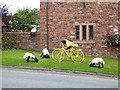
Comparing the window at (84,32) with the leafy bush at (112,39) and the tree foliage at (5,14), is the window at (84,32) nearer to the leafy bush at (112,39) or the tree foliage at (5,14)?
the leafy bush at (112,39)

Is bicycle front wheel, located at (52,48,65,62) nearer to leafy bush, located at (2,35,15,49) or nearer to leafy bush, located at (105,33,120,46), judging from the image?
leafy bush, located at (105,33,120,46)

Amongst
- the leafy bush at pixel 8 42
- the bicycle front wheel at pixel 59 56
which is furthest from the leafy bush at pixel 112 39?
the leafy bush at pixel 8 42

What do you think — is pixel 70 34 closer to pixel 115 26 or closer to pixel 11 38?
pixel 115 26

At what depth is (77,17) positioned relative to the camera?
17.2 meters

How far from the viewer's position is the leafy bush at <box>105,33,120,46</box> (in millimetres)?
16266

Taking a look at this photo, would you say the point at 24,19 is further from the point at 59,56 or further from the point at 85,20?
the point at 59,56

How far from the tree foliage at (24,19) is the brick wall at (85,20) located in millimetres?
14352

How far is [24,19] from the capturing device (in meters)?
34.5

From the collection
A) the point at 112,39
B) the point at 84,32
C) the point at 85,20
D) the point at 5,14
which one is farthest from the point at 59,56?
the point at 5,14

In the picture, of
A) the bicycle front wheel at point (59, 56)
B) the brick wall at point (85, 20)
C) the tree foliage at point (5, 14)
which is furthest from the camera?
the tree foliage at point (5, 14)

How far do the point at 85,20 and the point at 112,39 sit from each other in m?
2.84

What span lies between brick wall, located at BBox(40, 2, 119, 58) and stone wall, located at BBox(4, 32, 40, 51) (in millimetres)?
2109

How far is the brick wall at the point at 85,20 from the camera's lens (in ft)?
55.0

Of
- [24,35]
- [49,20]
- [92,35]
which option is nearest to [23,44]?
[24,35]
